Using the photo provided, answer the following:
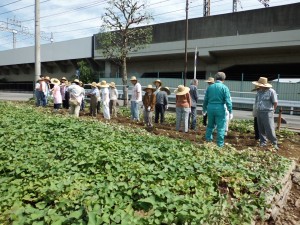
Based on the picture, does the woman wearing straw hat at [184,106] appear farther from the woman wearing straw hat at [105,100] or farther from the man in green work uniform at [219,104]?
the woman wearing straw hat at [105,100]

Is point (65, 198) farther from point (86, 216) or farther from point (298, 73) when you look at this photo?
point (298, 73)

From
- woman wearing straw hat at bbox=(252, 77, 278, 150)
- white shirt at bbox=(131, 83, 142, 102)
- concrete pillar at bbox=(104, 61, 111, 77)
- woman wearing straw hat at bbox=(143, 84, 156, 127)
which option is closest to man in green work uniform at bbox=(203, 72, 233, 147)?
woman wearing straw hat at bbox=(252, 77, 278, 150)

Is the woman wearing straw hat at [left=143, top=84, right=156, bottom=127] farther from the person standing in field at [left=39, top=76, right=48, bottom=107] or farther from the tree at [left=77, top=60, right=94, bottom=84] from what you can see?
the tree at [left=77, top=60, right=94, bottom=84]

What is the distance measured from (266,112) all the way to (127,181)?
16.7ft

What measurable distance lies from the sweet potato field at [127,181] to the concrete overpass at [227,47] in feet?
58.7

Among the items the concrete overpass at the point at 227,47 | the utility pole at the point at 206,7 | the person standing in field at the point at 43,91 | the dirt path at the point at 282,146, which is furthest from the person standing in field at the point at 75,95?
Result: the utility pole at the point at 206,7

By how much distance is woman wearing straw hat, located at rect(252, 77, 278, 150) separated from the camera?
315 inches

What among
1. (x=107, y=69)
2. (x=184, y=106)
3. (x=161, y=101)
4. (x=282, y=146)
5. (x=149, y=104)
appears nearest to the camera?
(x=282, y=146)

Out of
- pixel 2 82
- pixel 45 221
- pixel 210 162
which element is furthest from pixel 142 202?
pixel 2 82

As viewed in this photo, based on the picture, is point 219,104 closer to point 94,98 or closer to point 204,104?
point 204,104

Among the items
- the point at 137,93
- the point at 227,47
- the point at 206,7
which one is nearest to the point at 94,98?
the point at 137,93

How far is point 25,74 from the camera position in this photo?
47.8 metres

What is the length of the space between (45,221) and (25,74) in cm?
4824

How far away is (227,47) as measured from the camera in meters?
24.0
